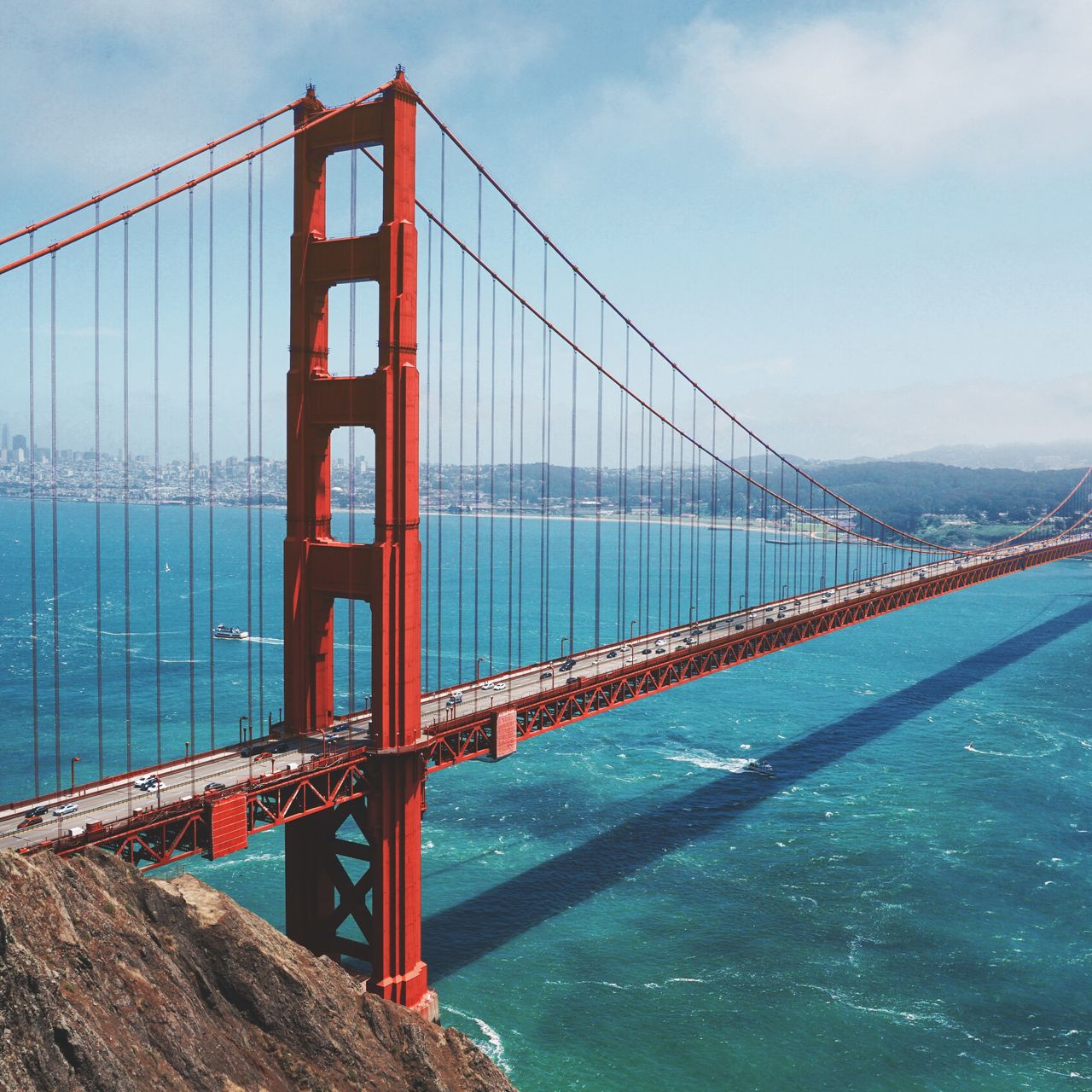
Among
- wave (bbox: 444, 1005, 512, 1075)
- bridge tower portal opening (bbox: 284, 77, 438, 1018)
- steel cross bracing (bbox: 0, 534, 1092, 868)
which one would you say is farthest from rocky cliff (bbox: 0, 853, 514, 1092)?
bridge tower portal opening (bbox: 284, 77, 438, 1018)

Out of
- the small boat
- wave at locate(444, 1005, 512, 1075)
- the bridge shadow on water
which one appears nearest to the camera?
wave at locate(444, 1005, 512, 1075)

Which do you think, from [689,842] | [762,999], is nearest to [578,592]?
[689,842]

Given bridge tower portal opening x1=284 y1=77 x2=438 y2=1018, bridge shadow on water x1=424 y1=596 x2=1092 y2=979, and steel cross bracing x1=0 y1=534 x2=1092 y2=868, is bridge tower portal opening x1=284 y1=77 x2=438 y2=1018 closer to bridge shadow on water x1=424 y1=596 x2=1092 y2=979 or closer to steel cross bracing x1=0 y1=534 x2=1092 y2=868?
steel cross bracing x1=0 y1=534 x2=1092 y2=868

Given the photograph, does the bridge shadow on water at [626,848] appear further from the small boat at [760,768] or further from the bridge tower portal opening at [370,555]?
the bridge tower portal opening at [370,555]

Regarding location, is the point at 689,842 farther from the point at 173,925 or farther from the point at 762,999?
the point at 173,925

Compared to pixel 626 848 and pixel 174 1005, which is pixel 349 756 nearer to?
pixel 174 1005

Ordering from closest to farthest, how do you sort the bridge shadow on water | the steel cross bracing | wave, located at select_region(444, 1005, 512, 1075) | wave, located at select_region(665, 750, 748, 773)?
the steel cross bracing < wave, located at select_region(444, 1005, 512, 1075) < the bridge shadow on water < wave, located at select_region(665, 750, 748, 773)
